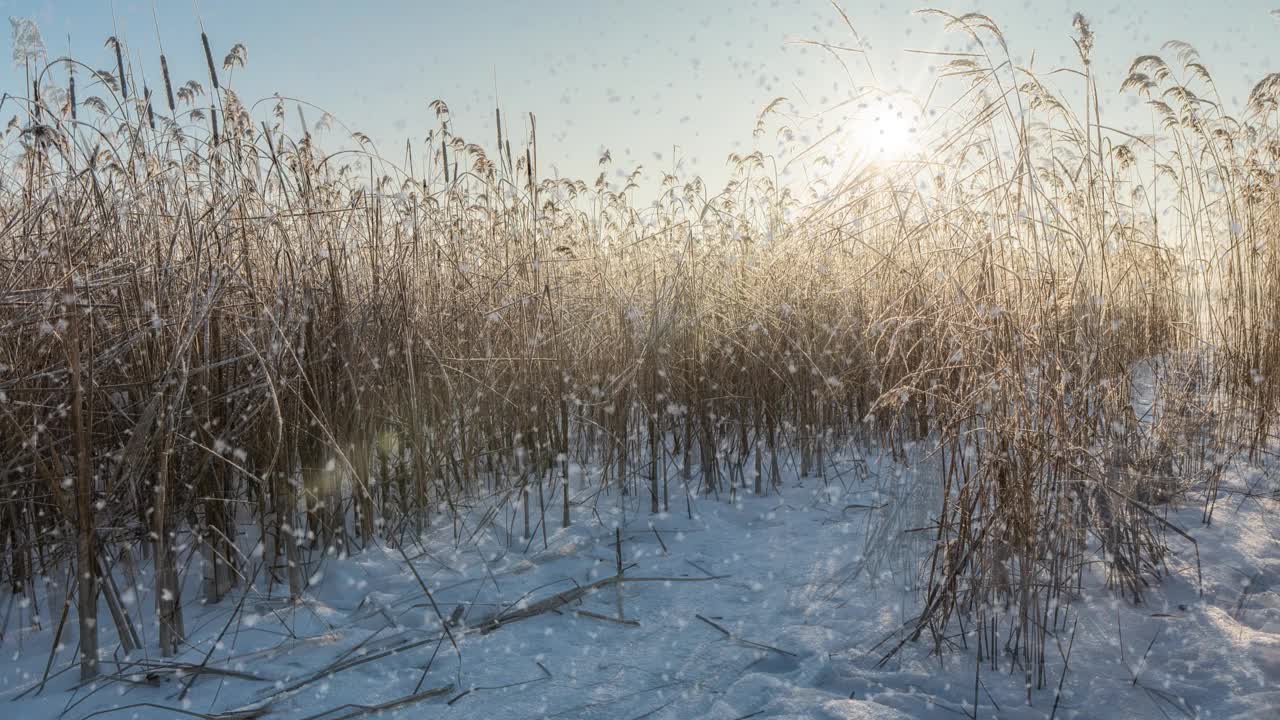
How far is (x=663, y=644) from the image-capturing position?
5.58 ft

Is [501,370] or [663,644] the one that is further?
[501,370]

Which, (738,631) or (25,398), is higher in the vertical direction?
(25,398)

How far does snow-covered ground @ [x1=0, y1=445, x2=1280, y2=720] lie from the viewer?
1416mm

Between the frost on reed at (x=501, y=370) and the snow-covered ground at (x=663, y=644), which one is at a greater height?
the frost on reed at (x=501, y=370)

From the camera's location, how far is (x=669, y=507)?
8.50 ft

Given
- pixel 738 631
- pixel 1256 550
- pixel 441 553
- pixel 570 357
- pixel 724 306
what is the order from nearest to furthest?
pixel 738 631
pixel 1256 550
pixel 441 553
pixel 570 357
pixel 724 306

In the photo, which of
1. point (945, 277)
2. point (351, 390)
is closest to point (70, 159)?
point (351, 390)

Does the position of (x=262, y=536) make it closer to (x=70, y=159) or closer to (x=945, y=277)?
(x=70, y=159)

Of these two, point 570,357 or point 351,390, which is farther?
point 570,357

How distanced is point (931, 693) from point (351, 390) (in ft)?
5.00

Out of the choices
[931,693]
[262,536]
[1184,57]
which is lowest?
[931,693]

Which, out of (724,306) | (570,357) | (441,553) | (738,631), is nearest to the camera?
(738,631)

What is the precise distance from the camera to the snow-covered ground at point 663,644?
142 cm

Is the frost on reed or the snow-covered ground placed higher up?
the frost on reed
